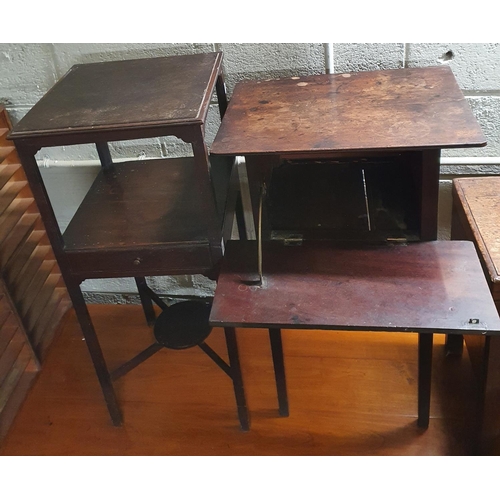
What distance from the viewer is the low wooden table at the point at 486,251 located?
1.33 metres

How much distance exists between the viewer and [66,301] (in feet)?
7.23

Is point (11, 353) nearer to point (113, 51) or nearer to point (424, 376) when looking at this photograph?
point (113, 51)

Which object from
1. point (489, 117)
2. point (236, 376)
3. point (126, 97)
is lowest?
point (236, 376)

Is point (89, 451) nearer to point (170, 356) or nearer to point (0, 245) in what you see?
point (170, 356)

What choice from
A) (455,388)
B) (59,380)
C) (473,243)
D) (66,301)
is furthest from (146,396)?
(473,243)

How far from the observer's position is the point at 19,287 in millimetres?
1867

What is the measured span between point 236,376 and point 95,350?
398 mm

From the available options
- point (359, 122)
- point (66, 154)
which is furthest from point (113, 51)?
point (359, 122)

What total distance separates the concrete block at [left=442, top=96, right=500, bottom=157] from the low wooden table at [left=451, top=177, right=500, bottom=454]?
0.16 m

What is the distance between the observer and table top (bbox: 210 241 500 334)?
1.16 metres

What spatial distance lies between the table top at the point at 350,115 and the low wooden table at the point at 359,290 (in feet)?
0.94

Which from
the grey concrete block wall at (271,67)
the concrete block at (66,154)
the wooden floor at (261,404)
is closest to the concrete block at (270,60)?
the grey concrete block wall at (271,67)

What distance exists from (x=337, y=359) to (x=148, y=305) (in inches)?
27.3

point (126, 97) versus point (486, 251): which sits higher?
point (126, 97)
